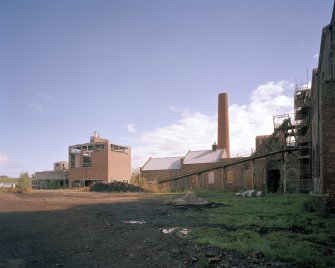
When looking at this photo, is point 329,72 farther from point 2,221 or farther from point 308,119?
point 2,221

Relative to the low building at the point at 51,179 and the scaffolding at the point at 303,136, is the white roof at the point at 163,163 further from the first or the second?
the scaffolding at the point at 303,136

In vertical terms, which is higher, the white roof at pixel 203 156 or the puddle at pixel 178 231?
the white roof at pixel 203 156

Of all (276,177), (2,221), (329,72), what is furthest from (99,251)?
(276,177)

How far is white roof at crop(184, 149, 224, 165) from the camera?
1726 inches

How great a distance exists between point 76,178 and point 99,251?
41.4 meters

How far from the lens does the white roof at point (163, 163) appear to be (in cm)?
4746

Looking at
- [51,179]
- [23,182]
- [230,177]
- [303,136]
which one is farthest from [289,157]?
[51,179]

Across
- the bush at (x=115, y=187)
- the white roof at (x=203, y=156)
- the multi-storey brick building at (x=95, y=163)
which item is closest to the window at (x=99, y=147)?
the multi-storey brick building at (x=95, y=163)

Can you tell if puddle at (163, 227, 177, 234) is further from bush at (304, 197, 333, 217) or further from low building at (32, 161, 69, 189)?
low building at (32, 161, 69, 189)

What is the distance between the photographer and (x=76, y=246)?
25.1 ft

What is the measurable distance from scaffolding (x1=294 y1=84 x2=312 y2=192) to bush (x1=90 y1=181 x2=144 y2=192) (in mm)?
17951

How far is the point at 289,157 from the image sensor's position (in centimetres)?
3111

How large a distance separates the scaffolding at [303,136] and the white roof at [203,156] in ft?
49.3

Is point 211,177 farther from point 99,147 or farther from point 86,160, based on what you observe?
point 86,160
